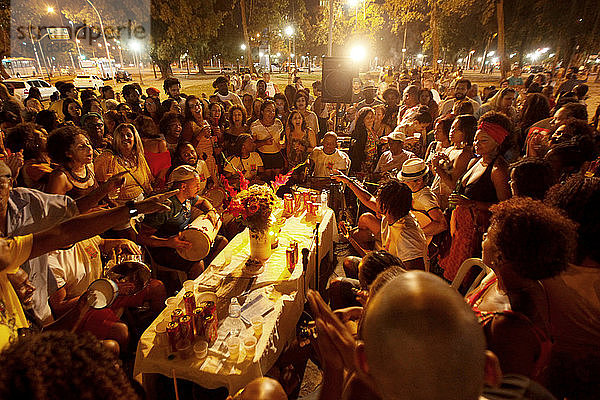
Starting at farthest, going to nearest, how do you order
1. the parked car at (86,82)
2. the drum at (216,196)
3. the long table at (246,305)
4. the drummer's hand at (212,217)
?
1. the parked car at (86,82)
2. the drum at (216,196)
3. the drummer's hand at (212,217)
4. the long table at (246,305)

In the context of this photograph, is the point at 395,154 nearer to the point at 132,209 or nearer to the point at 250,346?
the point at 250,346

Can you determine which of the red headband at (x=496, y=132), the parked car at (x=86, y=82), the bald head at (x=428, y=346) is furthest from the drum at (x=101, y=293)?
the parked car at (x=86, y=82)

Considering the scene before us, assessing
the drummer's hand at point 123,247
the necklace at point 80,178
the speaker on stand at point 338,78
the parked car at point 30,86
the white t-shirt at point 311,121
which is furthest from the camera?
the parked car at point 30,86

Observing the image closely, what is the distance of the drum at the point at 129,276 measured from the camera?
107 inches

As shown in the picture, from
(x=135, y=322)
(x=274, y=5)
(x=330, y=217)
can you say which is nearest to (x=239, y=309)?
(x=135, y=322)

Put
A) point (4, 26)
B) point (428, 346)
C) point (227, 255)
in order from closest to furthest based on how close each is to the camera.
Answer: point (428, 346) → point (227, 255) → point (4, 26)

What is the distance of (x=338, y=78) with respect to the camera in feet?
26.2

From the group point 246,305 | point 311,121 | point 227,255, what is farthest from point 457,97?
point 246,305

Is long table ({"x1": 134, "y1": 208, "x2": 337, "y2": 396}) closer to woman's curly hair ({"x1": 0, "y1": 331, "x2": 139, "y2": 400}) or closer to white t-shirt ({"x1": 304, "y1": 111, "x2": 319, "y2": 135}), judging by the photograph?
woman's curly hair ({"x1": 0, "y1": 331, "x2": 139, "y2": 400})

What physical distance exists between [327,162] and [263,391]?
435cm

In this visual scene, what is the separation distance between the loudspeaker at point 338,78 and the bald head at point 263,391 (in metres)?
7.45

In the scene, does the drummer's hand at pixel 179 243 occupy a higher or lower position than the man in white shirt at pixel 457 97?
lower

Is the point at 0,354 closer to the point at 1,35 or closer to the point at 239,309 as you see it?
the point at 239,309

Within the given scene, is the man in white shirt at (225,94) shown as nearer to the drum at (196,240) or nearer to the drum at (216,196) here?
the drum at (216,196)
